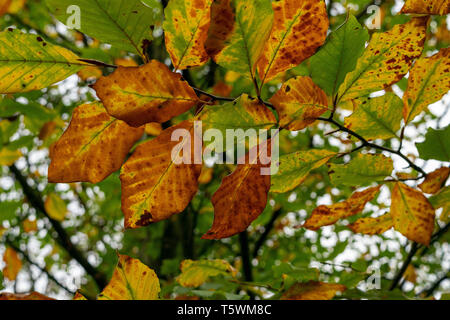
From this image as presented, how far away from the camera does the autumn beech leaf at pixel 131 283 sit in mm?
437

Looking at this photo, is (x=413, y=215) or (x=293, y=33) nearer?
(x=293, y=33)

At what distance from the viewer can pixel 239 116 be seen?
1.08 feet

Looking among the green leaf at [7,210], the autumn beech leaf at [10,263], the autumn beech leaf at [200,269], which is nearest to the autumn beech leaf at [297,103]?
the autumn beech leaf at [200,269]

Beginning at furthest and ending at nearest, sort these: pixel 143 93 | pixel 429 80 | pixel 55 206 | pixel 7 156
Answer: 1. pixel 55 206
2. pixel 7 156
3. pixel 429 80
4. pixel 143 93

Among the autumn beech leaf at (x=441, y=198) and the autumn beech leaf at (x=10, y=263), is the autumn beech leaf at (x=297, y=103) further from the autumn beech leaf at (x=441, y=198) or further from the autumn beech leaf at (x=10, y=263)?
the autumn beech leaf at (x=10, y=263)

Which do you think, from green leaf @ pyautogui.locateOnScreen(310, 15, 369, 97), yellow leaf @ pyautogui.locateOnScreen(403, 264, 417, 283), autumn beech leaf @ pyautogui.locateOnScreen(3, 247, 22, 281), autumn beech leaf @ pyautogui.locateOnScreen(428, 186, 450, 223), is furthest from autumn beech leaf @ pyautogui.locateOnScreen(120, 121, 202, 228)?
autumn beech leaf @ pyautogui.locateOnScreen(3, 247, 22, 281)

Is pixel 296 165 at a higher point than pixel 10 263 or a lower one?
higher

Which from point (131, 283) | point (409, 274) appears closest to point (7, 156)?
point (131, 283)

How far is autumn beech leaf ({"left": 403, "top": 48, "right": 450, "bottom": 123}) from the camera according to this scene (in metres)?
0.42

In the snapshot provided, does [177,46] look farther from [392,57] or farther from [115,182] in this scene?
[115,182]

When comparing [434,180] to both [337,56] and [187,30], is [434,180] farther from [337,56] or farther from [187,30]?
[187,30]

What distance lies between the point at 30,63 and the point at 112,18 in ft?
0.29
